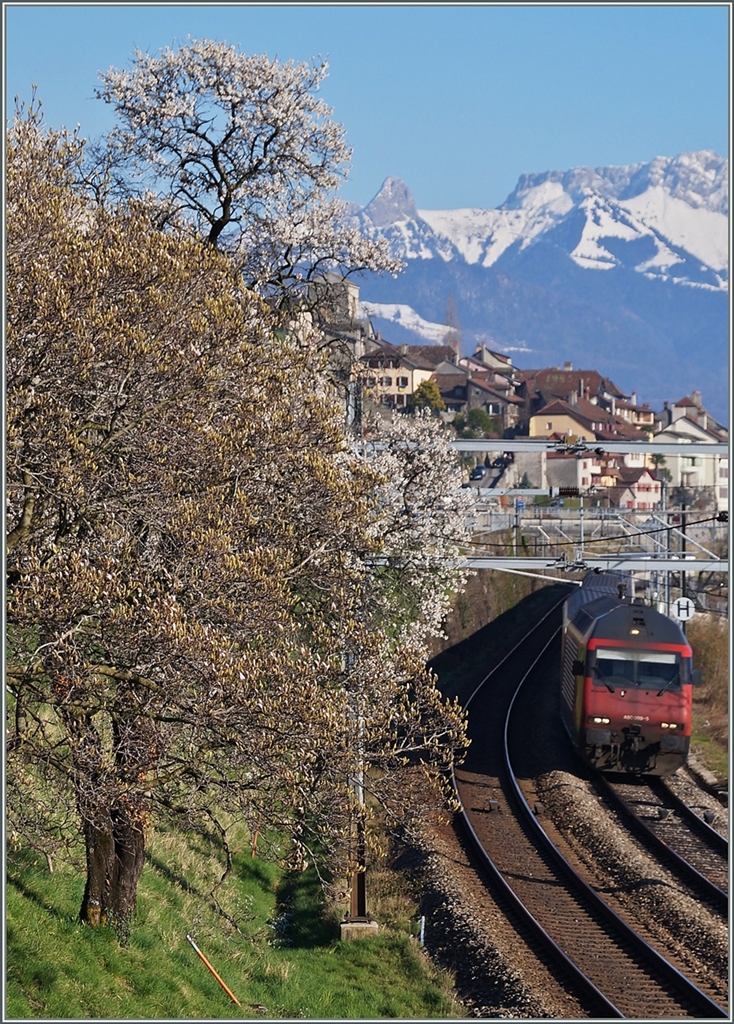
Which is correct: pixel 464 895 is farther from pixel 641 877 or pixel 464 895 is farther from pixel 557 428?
pixel 557 428

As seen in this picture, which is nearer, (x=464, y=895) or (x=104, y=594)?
(x=104, y=594)

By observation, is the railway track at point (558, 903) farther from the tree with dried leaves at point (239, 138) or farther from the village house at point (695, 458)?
the village house at point (695, 458)

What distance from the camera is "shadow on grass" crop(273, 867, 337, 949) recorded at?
774 inches

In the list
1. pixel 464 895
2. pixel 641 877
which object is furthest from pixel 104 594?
pixel 641 877

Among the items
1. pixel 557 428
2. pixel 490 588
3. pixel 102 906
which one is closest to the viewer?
pixel 102 906

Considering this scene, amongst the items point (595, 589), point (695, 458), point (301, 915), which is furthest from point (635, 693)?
point (695, 458)

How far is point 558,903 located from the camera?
20.5 metres

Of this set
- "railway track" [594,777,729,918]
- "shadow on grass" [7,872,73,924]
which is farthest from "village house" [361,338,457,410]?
"shadow on grass" [7,872,73,924]

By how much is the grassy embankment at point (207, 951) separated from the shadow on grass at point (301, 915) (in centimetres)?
3

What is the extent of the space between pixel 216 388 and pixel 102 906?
6408 millimetres

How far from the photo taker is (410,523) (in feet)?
85.4

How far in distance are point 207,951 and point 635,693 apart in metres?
13.0

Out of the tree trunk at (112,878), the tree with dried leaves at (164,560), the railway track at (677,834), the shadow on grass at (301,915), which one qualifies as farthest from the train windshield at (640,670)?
the tree trunk at (112,878)

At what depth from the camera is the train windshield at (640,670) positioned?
2652 cm
